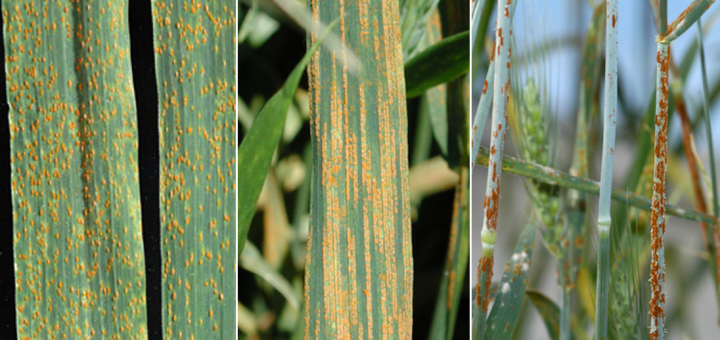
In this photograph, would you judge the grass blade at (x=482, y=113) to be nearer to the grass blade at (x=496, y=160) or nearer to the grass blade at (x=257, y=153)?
the grass blade at (x=496, y=160)

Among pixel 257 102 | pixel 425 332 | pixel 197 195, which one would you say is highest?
pixel 257 102

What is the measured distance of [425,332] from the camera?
0.66 meters

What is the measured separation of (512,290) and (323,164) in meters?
0.32

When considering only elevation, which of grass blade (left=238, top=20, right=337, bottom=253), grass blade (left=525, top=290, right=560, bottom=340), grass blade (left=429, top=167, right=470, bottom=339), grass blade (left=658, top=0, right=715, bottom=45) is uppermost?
grass blade (left=658, top=0, right=715, bottom=45)

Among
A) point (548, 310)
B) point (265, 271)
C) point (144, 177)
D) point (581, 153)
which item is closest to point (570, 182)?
point (581, 153)

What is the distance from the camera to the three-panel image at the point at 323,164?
0.61m

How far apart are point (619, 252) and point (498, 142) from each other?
267 mm

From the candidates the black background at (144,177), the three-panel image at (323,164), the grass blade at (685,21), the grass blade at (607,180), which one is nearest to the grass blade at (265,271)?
the three-panel image at (323,164)

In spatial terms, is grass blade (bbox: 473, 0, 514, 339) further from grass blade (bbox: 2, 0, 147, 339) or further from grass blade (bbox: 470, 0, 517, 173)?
grass blade (bbox: 2, 0, 147, 339)

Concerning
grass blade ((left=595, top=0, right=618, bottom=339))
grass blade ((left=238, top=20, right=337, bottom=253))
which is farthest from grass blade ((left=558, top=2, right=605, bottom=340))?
grass blade ((left=238, top=20, right=337, bottom=253))

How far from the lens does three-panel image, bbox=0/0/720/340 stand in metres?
0.61

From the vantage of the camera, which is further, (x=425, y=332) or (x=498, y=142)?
(x=425, y=332)

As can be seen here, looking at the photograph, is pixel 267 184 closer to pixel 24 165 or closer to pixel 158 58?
pixel 158 58

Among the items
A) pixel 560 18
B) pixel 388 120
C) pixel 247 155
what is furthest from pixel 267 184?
pixel 560 18
